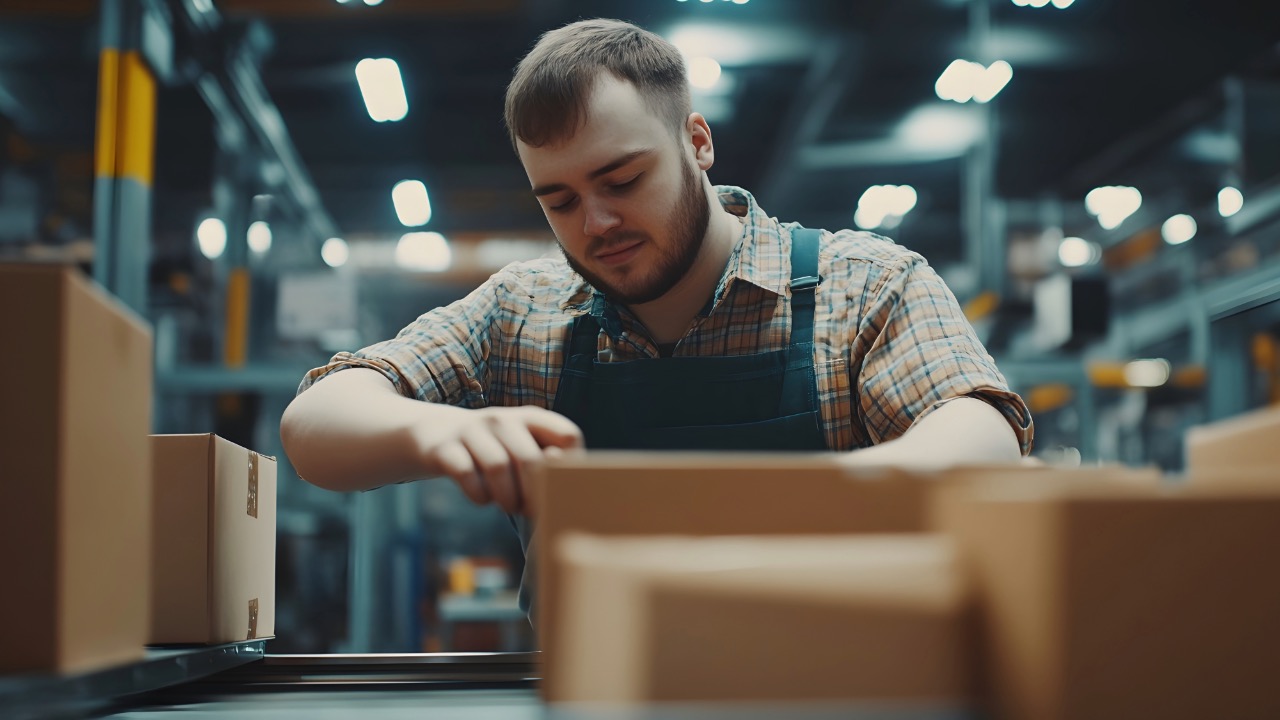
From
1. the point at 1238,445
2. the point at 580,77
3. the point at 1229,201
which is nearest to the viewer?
the point at 1238,445

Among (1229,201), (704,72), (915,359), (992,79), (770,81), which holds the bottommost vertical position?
(915,359)

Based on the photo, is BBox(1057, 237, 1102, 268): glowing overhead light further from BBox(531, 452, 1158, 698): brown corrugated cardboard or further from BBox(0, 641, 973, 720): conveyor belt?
BBox(531, 452, 1158, 698): brown corrugated cardboard

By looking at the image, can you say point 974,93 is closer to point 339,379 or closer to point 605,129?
point 605,129

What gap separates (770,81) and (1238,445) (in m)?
5.00

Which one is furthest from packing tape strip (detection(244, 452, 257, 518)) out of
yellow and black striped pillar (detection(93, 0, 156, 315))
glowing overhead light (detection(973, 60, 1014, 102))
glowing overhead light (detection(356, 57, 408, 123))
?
glowing overhead light (detection(973, 60, 1014, 102))

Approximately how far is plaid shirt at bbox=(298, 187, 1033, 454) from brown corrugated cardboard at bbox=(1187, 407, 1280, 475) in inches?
7.3

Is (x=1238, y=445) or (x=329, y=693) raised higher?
(x=1238, y=445)

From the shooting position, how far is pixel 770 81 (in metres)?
5.71

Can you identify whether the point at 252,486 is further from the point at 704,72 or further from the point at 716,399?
the point at 704,72

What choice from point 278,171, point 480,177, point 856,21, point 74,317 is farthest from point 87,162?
point 74,317

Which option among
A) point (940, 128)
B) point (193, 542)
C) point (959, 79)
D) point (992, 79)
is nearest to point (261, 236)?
point (940, 128)

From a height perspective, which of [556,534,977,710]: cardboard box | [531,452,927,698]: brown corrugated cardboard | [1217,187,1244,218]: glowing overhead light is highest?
[1217,187,1244,218]: glowing overhead light

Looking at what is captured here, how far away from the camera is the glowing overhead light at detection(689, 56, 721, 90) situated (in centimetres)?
506

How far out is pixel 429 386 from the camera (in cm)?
139
